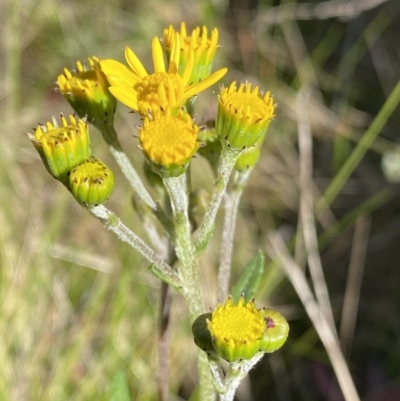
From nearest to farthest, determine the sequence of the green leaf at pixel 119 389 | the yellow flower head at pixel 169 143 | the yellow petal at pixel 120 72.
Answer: the yellow flower head at pixel 169 143 < the yellow petal at pixel 120 72 < the green leaf at pixel 119 389

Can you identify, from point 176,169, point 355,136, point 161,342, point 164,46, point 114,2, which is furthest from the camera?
point 114,2

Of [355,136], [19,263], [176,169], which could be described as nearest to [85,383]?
[19,263]

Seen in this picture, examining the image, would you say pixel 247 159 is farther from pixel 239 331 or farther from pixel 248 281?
pixel 239 331

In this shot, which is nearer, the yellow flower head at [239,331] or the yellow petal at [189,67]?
the yellow flower head at [239,331]

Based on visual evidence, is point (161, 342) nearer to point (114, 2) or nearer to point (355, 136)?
point (355, 136)

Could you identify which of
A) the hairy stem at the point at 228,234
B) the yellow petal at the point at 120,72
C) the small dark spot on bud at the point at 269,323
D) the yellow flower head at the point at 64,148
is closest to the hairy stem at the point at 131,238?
the yellow flower head at the point at 64,148

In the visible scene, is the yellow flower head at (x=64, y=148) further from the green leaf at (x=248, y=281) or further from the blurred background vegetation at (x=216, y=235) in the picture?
the blurred background vegetation at (x=216, y=235)

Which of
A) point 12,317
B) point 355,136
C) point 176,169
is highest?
point 176,169

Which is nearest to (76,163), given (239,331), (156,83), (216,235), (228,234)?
(156,83)
